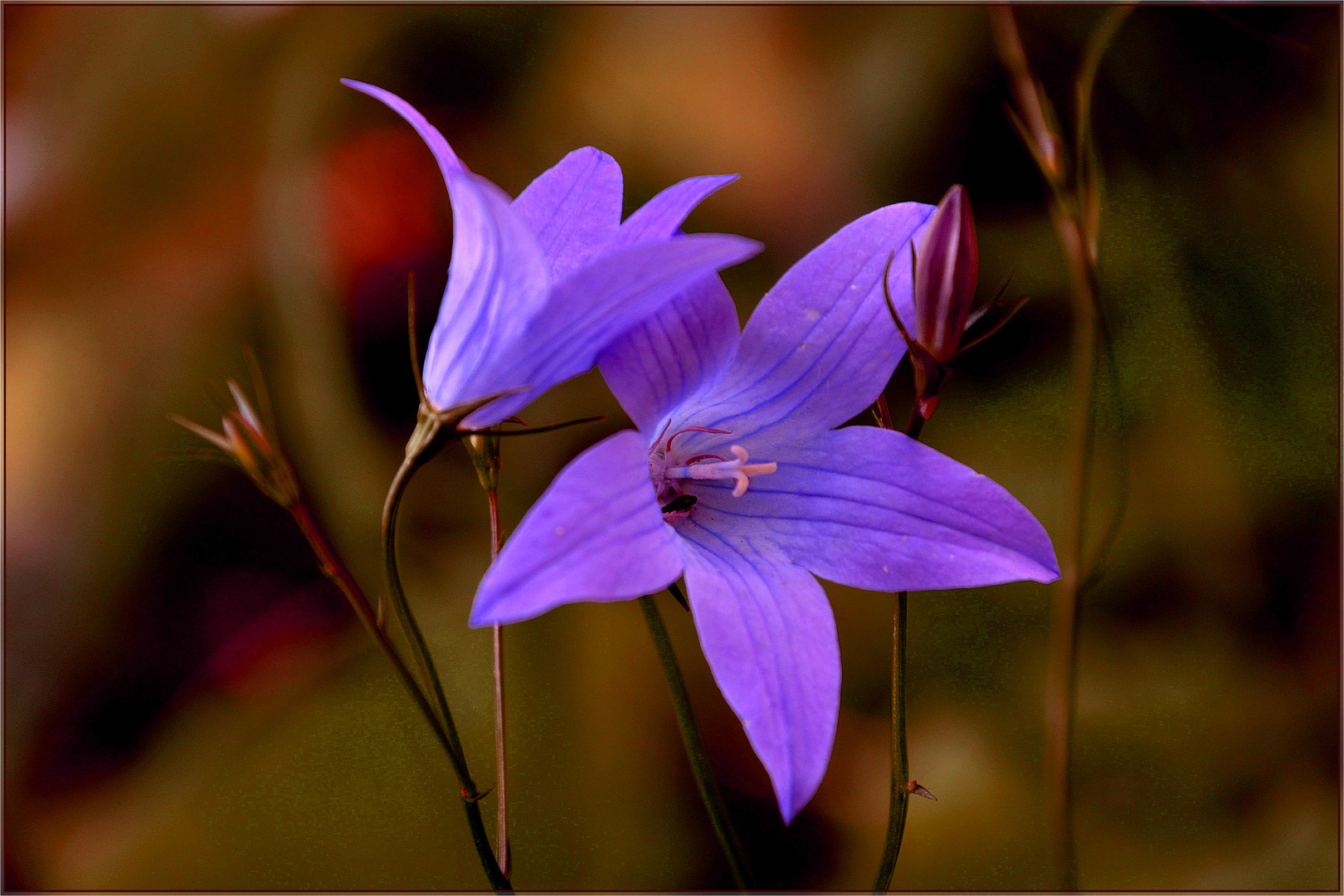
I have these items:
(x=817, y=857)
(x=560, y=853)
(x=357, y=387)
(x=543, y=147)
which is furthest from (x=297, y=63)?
(x=817, y=857)

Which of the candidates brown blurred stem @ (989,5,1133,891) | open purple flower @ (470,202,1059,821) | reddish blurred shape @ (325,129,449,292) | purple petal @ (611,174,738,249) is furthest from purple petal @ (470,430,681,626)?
reddish blurred shape @ (325,129,449,292)

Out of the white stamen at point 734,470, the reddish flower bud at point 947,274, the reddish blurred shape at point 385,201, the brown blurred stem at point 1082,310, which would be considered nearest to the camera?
the reddish flower bud at point 947,274

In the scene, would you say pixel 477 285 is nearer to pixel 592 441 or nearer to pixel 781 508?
pixel 781 508

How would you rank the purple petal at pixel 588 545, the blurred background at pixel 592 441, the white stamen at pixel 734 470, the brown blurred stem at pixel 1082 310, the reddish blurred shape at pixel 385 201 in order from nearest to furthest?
the purple petal at pixel 588 545, the white stamen at pixel 734 470, the brown blurred stem at pixel 1082 310, the blurred background at pixel 592 441, the reddish blurred shape at pixel 385 201

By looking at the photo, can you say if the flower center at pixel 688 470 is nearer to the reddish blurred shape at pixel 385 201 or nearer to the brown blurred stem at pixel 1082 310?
the brown blurred stem at pixel 1082 310

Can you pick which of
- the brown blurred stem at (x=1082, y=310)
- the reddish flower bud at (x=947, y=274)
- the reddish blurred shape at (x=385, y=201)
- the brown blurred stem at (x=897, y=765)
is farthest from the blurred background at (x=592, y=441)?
the reddish flower bud at (x=947, y=274)

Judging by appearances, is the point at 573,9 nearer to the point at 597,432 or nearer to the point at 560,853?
the point at 597,432
